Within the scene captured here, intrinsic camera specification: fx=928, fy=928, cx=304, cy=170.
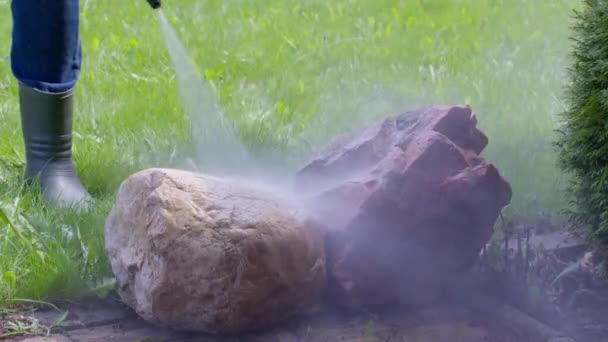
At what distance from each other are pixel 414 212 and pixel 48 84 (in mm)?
1510

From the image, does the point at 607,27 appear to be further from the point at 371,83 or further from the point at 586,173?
the point at 371,83

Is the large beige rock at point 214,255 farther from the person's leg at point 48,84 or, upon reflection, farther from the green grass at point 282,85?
the person's leg at point 48,84

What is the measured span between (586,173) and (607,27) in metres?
0.43

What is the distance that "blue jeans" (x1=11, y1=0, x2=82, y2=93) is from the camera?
10.6ft

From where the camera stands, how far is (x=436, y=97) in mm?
4500

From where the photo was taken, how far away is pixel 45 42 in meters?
3.24

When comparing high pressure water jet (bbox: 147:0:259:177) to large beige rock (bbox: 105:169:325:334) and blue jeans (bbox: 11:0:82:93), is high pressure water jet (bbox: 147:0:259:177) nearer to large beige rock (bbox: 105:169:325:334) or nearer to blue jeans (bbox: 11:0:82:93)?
blue jeans (bbox: 11:0:82:93)

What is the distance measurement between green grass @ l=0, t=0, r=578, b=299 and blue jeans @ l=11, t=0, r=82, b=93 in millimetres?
423

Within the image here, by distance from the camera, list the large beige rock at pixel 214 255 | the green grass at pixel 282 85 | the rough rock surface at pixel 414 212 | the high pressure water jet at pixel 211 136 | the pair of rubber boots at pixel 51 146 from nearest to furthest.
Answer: the large beige rock at pixel 214 255 < the rough rock surface at pixel 414 212 < the green grass at pixel 282 85 < the pair of rubber boots at pixel 51 146 < the high pressure water jet at pixel 211 136

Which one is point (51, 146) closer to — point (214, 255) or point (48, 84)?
point (48, 84)

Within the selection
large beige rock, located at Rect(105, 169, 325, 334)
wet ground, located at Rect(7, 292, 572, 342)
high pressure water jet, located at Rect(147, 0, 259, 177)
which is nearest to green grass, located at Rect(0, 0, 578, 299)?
high pressure water jet, located at Rect(147, 0, 259, 177)

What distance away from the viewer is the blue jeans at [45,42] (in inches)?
127

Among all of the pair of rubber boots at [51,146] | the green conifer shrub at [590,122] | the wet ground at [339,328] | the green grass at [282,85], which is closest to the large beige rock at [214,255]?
the wet ground at [339,328]

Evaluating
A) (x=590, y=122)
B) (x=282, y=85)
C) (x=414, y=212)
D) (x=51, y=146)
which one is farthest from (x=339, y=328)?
(x=282, y=85)
